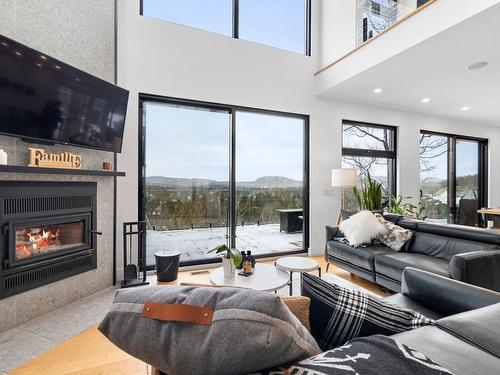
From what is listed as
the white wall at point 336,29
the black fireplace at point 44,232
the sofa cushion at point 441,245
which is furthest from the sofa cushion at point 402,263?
the black fireplace at point 44,232

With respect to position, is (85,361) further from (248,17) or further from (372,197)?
(248,17)

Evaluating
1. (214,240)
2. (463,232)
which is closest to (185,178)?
(214,240)

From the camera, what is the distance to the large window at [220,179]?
11.3 feet

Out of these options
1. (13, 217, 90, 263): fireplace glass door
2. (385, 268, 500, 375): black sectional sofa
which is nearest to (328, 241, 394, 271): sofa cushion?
(385, 268, 500, 375): black sectional sofa

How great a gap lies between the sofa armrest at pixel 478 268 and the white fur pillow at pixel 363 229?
1.01 m

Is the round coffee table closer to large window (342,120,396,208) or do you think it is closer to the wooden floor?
the wooden floor

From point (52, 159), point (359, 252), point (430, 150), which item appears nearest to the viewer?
point (52, 159)

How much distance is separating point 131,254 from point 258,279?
1903 millimetres

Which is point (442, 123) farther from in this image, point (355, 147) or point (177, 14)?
point (177, 14)

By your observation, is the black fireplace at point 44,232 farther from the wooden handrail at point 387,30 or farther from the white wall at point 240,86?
the wooden handrail at point 387,30

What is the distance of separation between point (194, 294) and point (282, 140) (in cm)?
378

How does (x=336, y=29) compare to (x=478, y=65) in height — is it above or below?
above

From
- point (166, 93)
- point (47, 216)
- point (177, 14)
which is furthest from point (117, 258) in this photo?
point (177, 14)

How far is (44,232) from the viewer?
2457 mm
